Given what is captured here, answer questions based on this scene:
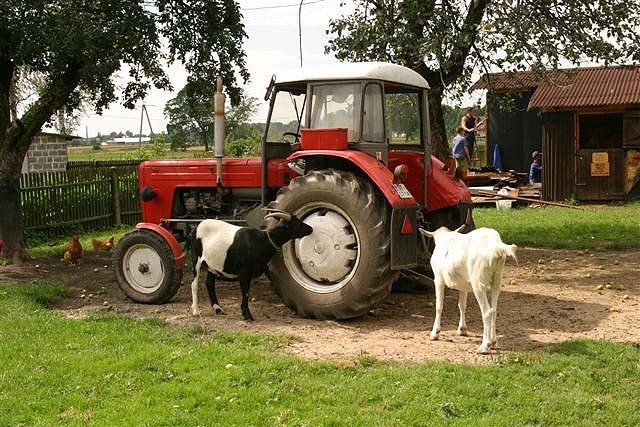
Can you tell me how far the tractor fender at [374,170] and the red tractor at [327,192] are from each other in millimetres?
12

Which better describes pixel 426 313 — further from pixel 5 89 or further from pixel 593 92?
pixel 593 92

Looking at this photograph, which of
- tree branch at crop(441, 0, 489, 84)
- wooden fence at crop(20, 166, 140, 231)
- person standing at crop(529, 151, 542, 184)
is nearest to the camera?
tree branch at crop(441, 0, 489, 84)

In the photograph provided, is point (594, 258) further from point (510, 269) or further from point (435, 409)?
point (435, 409)

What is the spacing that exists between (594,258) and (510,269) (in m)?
1.61

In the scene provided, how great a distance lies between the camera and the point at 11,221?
11.7m

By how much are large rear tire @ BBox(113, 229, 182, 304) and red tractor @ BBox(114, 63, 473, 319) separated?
1 cm

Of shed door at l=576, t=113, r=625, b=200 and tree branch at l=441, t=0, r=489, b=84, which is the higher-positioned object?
tree branch at l=441, t=0, r=489, b=84

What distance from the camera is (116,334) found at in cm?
700

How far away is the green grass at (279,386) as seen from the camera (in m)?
5.02

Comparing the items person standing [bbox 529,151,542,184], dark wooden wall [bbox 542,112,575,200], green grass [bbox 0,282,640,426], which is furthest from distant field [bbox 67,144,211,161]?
green grass [bbox 0,282,640,426]

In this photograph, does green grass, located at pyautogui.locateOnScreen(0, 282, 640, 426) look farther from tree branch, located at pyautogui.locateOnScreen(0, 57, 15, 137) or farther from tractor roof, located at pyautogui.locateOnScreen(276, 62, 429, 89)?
tree branch, located at pyautogui.locateOnScreen(0, 57, 15, 137)

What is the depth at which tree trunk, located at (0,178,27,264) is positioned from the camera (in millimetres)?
11508

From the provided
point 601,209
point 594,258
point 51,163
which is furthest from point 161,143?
point 594,258

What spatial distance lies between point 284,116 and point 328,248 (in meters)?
1.81
